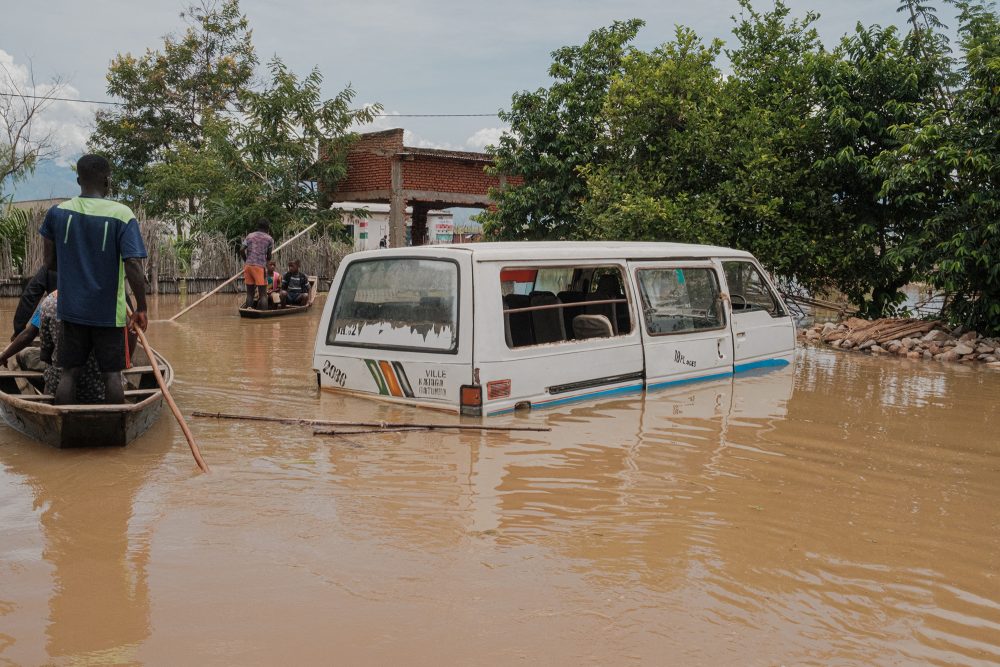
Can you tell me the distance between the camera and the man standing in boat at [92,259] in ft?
19.7

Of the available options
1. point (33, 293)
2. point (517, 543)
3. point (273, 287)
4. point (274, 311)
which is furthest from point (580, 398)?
point (273, 287)

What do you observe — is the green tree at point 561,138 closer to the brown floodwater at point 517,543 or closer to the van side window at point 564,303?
the van side window at point 564,303

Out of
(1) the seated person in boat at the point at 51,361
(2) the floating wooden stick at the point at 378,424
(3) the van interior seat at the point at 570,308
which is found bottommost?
(2) the floating wooden stick at the point at 378,424

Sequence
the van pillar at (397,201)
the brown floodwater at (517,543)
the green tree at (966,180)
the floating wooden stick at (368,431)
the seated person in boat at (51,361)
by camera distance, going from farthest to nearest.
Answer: the van pillar at (397,201), the green tree at (966,180), the floating wooden stick at (368,431), the seated person in boat at (51,361), the brown floodwater at (517,543)

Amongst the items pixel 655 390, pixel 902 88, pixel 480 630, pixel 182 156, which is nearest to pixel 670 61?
pixel 902 88

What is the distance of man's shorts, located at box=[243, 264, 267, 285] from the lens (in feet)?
55.0

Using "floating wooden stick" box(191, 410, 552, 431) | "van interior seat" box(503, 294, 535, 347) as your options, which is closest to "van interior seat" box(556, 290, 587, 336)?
"van interior seat" box(503, 294, 535, 347)

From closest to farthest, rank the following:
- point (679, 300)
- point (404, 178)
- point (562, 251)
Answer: point (562, 251) → point (679, 300) → point (404, 178)

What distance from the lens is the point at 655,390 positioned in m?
8.23

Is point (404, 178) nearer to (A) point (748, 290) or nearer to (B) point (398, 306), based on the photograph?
(A) point (748, 290)

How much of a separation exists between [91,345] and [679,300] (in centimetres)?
509

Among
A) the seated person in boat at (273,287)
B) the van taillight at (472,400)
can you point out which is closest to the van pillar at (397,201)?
the seated person in boat at (273,287)

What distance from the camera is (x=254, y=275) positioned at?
55.1 feet

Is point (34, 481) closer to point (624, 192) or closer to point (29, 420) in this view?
point (29, 420)
